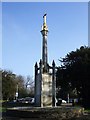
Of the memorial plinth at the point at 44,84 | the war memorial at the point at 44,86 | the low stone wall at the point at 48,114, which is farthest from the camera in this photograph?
the memorial plinth at the point at 44,84

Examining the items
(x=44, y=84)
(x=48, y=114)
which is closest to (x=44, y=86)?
(x=44, y=84)

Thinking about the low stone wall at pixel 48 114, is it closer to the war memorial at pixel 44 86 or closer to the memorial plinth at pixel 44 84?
the war memorial at pixel 44 86

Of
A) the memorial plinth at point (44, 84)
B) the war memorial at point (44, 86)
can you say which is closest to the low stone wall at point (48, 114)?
the war memorial at point (44, 86)

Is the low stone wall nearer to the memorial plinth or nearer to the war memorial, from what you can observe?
the war memorial

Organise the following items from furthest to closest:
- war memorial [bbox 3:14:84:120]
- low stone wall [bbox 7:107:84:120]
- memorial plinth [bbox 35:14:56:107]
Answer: memorial plinth [bbox 35:14:56:107], war memorial [bbox 3:14:84:120], low stone wall [bbox 7:107:84:120]

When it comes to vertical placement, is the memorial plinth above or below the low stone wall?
above

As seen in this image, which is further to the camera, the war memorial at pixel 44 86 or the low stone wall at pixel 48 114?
the war memorial at pixel 44 86

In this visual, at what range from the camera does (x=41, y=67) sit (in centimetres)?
3319

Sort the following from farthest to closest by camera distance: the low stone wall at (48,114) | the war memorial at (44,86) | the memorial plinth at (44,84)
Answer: the memorial plinth at (44,84) → the war memorial at (44,86) → the low stone wall at (48,114)

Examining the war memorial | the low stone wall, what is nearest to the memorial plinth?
the war memorial

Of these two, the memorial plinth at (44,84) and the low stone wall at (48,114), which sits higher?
the memorial plinth at (44,84)

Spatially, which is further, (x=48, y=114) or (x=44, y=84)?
(x=44, y=84)

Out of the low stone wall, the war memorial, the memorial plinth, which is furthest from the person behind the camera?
the memorial plinth

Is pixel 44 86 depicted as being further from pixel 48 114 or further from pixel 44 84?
pixel 48 114
